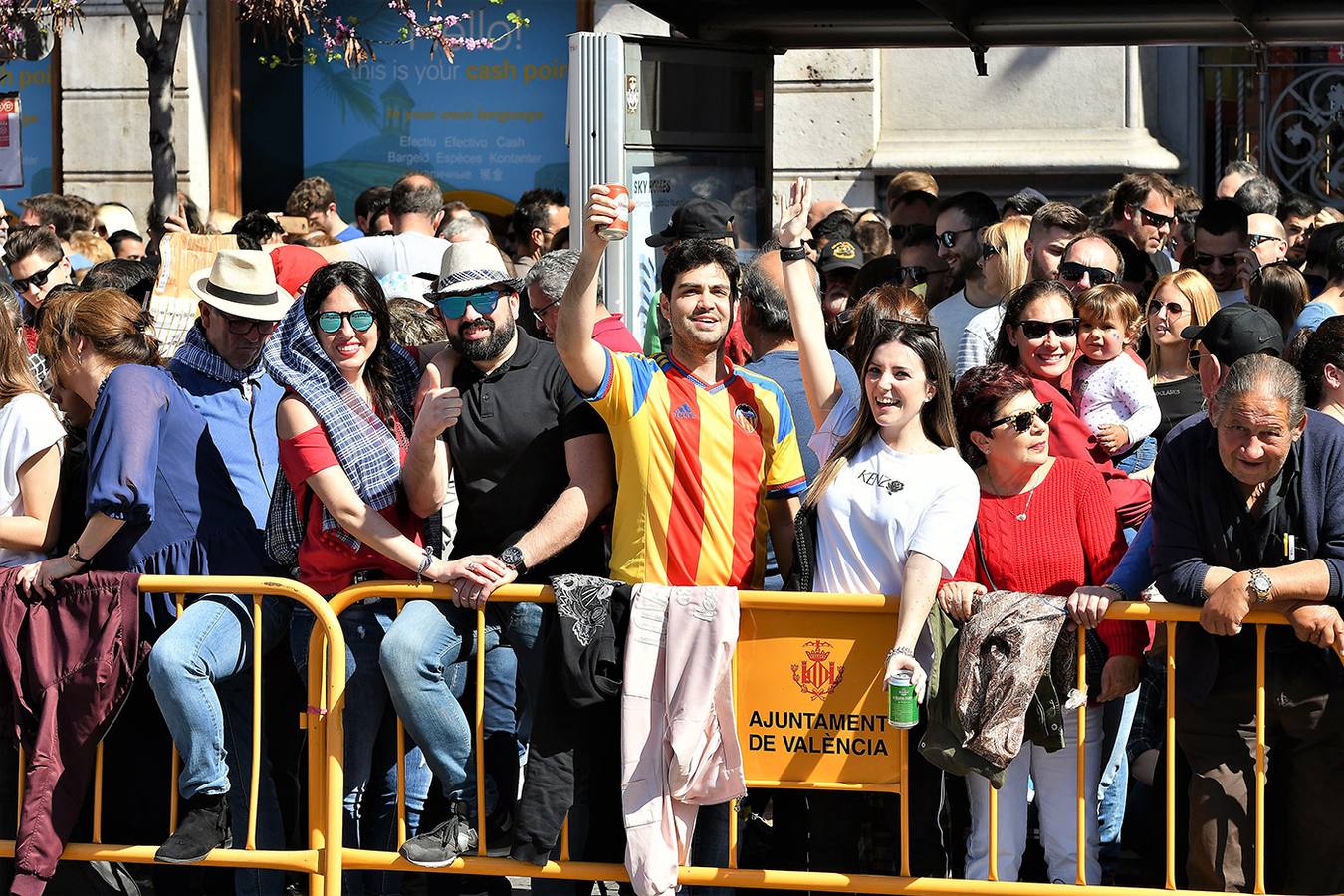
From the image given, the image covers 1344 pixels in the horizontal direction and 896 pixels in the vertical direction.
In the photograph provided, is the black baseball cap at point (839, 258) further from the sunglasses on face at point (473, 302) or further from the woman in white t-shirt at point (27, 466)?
the woman in white t-shirt at point (27, 466)

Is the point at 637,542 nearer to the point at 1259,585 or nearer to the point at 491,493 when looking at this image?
the point at 491,493

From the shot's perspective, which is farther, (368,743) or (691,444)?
(368,743)

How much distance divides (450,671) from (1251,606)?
238cm

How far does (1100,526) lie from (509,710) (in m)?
1.92

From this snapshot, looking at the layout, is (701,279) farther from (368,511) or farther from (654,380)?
(368,511)

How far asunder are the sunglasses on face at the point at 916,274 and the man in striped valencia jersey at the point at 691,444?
130 inches

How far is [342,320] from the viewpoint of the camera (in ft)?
18.2

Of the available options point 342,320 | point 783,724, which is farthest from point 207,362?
point 783,724

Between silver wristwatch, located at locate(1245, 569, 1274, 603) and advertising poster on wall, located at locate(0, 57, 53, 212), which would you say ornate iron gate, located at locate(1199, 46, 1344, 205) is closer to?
silver wristwatch, located at locate(1245, 569, 1274, 603)

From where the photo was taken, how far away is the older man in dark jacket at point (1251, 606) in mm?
5004

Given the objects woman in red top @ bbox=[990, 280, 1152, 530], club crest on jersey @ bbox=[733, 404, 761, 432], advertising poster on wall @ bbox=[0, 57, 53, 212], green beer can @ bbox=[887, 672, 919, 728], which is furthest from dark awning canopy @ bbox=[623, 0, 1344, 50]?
advertising poster on wall @ bbox=[0, 57, 53, 212]

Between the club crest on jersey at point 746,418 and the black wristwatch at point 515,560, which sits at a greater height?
the club crest on jersey at point 746,418

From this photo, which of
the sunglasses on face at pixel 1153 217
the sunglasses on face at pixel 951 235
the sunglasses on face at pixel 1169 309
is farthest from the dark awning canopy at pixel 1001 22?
the sunglasses on face at pixel 1169 309

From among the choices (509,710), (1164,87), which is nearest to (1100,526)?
(509,710)
